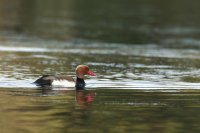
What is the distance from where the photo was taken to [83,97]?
84.0 feet

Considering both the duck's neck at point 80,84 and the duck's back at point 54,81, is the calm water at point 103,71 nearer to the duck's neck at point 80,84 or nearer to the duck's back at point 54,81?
the duck's neck at point 80,84

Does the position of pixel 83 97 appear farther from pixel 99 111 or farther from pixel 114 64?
pixel 114 64

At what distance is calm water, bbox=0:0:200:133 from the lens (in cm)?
2108

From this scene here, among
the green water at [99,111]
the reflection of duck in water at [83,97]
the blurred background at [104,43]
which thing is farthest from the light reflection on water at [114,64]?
the green water at [99,111]

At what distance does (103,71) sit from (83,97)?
8.06m

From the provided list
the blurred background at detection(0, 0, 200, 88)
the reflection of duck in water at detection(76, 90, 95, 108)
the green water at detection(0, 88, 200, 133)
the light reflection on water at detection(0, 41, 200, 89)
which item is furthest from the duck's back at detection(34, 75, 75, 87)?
the blurred background at detection(0, 0, 200, 88)

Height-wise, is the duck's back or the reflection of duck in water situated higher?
the duck's back

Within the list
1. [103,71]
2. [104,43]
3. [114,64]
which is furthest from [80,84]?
[104,43]

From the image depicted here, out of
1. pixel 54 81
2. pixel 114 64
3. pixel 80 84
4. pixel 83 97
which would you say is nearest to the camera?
pixel 83 97

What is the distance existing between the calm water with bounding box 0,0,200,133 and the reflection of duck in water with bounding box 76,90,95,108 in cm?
3

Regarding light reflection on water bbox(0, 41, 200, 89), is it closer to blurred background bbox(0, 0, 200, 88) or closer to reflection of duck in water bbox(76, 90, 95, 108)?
blurred background bbox(0, 0, 200, 88)

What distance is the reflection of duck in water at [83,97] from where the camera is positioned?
24166mm

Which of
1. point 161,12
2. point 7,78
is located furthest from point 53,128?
point 161,12

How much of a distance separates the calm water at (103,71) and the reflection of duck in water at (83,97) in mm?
30
